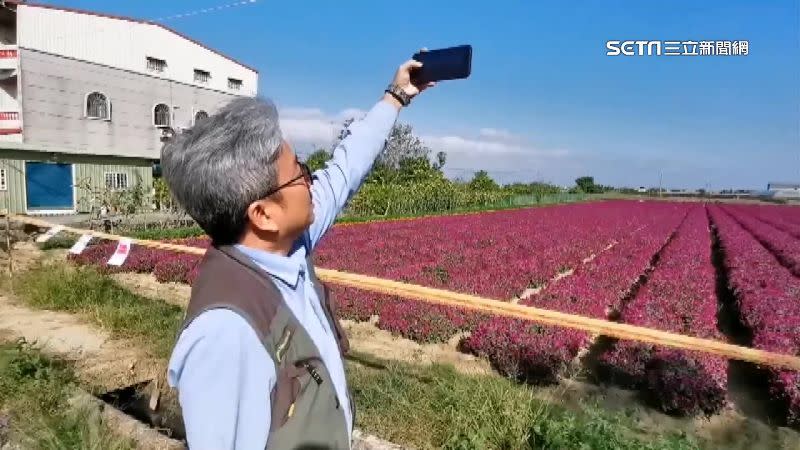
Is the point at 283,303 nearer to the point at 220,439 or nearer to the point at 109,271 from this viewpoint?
the point at 220,439

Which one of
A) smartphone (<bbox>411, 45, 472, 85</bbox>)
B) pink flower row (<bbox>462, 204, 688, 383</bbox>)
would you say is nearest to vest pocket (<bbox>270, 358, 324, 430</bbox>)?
smartphone (<bbox>411, 45, 472, 85</bbox>)

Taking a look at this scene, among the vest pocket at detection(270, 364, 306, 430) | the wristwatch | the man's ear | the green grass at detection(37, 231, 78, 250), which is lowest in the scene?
the green grass at detection(37, 231, 78, 250)

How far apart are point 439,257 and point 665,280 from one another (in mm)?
4453

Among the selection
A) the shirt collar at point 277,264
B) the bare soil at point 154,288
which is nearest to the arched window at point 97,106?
the bare soil at point 154,288

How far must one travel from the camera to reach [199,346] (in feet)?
3.11

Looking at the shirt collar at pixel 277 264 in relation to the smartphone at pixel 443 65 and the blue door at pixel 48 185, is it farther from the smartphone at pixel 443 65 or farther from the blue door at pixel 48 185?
the blue door at pixel 48 185

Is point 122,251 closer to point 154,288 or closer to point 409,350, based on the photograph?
point 154,288

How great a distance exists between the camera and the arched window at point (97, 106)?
22.0 meters

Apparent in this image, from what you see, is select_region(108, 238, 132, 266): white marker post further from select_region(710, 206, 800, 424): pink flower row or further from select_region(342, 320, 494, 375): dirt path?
select_region(710, 206, 800, 424): pink flower row

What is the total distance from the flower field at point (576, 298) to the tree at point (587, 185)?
7654cm

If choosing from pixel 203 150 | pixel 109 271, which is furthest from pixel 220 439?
pixel 109 271

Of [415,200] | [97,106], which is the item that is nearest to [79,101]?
[97,106]

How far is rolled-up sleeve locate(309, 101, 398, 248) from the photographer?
1.74 metres

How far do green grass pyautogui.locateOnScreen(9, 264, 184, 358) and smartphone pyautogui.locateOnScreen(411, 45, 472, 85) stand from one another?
415cm
